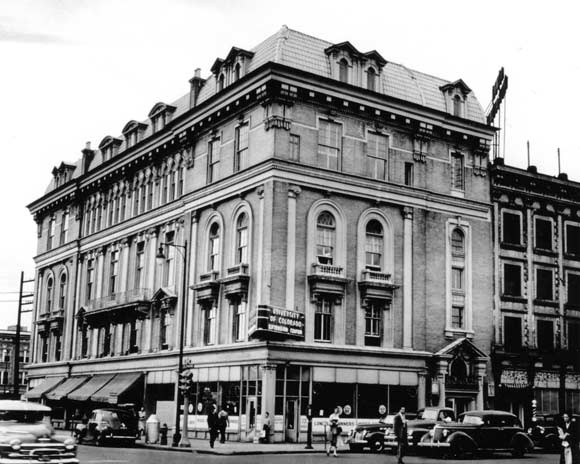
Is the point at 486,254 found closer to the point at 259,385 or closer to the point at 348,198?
the point at 348,198

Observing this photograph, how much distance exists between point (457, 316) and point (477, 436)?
1704cm

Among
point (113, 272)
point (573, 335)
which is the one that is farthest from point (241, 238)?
point (573, 335)

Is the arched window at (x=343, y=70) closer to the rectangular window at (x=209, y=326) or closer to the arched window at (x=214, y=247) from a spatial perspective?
the arched window at (x=214, y=247)

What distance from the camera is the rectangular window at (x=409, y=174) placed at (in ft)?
154

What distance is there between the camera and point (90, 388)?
179 feet

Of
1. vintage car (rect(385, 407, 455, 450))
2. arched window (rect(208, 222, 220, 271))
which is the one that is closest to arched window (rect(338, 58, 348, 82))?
arched window (rect(208, 222, 220, 271))

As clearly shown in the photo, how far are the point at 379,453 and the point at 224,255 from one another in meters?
14.7

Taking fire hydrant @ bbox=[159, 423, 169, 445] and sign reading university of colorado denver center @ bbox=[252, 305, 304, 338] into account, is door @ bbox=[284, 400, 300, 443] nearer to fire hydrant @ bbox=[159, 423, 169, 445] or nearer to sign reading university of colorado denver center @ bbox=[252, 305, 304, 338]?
sign reading university of colorado denver center @ bbox=[252, 305, 304, 338]

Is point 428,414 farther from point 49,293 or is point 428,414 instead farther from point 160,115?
point 49,293

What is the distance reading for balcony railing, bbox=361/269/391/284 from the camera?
A: 4359 centimetres

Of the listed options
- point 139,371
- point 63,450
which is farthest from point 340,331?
point 63,450

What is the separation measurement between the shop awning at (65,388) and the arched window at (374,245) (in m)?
24.1

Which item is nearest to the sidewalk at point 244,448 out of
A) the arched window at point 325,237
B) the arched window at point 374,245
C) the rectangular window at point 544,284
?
the arched window at point 325,237

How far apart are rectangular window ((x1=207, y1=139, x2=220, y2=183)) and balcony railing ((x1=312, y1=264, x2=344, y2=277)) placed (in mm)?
8652
